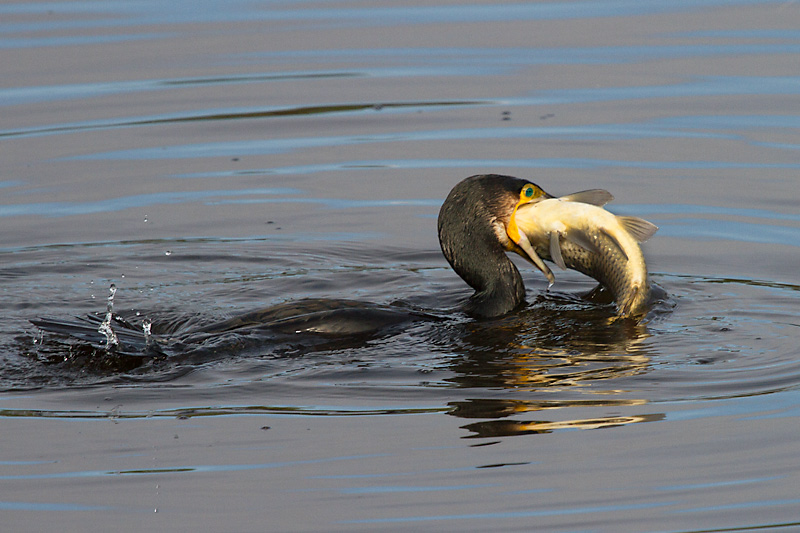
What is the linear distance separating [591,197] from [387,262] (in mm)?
1880

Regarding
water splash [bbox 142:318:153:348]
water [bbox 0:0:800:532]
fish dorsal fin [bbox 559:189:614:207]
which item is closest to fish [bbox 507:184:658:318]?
fish dorsal fin [bbox 559:189:614:207]

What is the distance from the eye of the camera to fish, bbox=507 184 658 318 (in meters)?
6.14

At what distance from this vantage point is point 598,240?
6.21 meters

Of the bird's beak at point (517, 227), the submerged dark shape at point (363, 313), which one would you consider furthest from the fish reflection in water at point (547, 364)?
the bird's beak at point (517, 227)

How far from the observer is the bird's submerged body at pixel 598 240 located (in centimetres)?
614

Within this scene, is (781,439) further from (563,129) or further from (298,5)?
(298,5)

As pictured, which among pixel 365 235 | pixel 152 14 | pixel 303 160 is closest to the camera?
pixel 365 235

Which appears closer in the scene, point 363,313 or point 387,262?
point 363,313

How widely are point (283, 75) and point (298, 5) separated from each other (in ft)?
11.4

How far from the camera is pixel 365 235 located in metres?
8.31

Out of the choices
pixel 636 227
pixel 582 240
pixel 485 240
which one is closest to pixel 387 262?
pixel 485 240

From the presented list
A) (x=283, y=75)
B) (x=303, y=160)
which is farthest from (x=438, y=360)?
(x=283, y=75)

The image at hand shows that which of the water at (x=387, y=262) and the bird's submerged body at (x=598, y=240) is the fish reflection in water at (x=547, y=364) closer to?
the water at (x=387, y=262)

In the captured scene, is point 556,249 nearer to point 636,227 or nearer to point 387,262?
point 636,227
